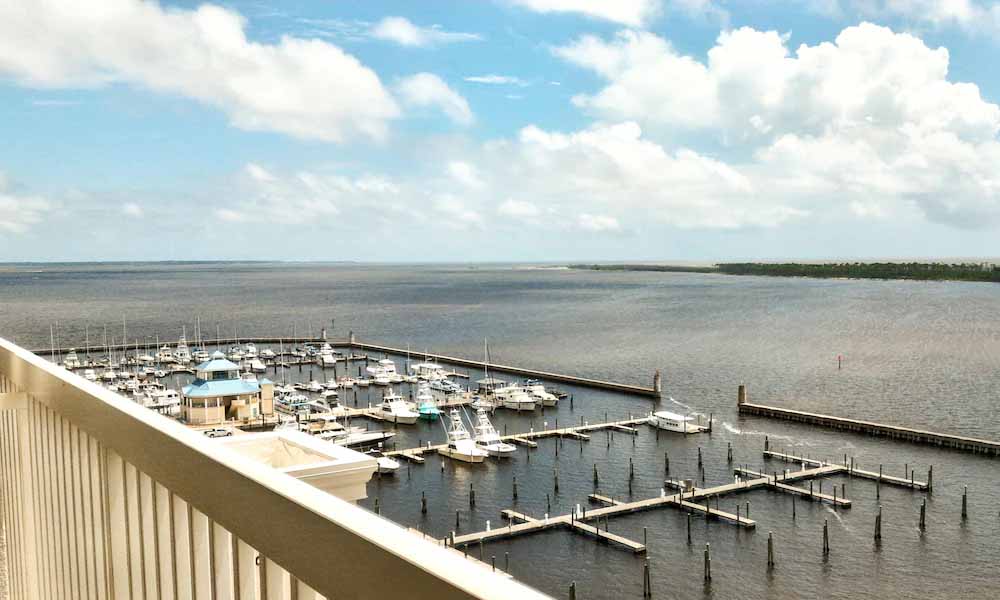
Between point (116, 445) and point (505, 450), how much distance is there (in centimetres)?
3204

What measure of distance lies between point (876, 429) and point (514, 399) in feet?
60.3

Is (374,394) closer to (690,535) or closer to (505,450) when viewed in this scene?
(505,450)

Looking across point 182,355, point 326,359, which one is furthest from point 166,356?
point 326,359

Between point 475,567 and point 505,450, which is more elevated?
point 475,567

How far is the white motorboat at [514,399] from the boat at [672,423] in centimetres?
737

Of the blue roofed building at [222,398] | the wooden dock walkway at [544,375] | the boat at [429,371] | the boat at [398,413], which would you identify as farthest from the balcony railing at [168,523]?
the boat at [429,371]

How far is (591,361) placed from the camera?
6275 cm

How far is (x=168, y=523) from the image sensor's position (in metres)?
2.02

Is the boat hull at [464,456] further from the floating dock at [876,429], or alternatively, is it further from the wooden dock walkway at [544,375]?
the wooden dock walkway at [544,375]

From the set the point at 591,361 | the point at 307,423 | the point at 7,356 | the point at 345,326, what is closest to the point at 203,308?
the point at 345,326

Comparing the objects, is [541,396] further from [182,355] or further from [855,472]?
[182,355]

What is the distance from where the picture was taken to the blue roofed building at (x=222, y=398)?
3712cm

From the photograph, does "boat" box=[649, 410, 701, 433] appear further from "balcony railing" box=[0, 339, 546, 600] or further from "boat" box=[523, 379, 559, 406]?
"balcony railing" box=[0, 339, 546, 600]

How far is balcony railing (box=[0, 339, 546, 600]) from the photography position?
1146 millimetres
